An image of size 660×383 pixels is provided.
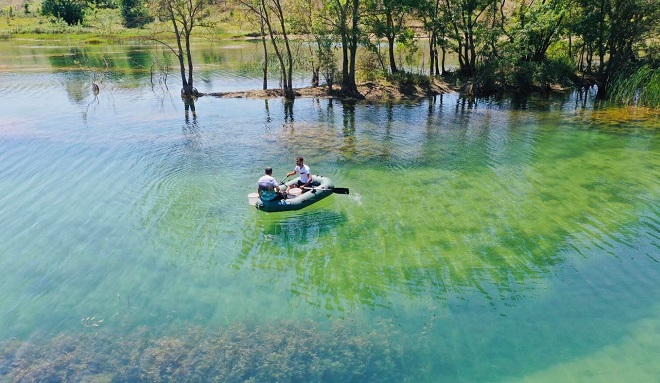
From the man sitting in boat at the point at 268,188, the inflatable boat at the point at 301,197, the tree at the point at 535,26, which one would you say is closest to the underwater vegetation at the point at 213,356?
the inflatable boat at the point at 301,197

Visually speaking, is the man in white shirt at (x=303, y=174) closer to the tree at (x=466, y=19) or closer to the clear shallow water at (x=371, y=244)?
the clear shallow water at (x=371, y=244)

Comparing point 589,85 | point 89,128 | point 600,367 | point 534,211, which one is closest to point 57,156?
point 89,128

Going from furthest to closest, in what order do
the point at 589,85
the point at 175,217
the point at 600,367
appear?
1. the point at 589,85
2. the point at 175,217
3. the point at 600,367

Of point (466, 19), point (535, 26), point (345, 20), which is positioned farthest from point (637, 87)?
point (345, 20)

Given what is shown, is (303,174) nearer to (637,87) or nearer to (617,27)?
(637,87)

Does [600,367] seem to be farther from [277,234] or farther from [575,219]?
[277,234]

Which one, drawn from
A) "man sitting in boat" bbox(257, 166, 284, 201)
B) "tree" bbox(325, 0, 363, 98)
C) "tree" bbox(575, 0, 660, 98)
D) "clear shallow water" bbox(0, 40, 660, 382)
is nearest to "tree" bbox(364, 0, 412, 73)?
"tree" bbox(325, 0, 363, 98)

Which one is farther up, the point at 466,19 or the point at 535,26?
the point at 466,19
